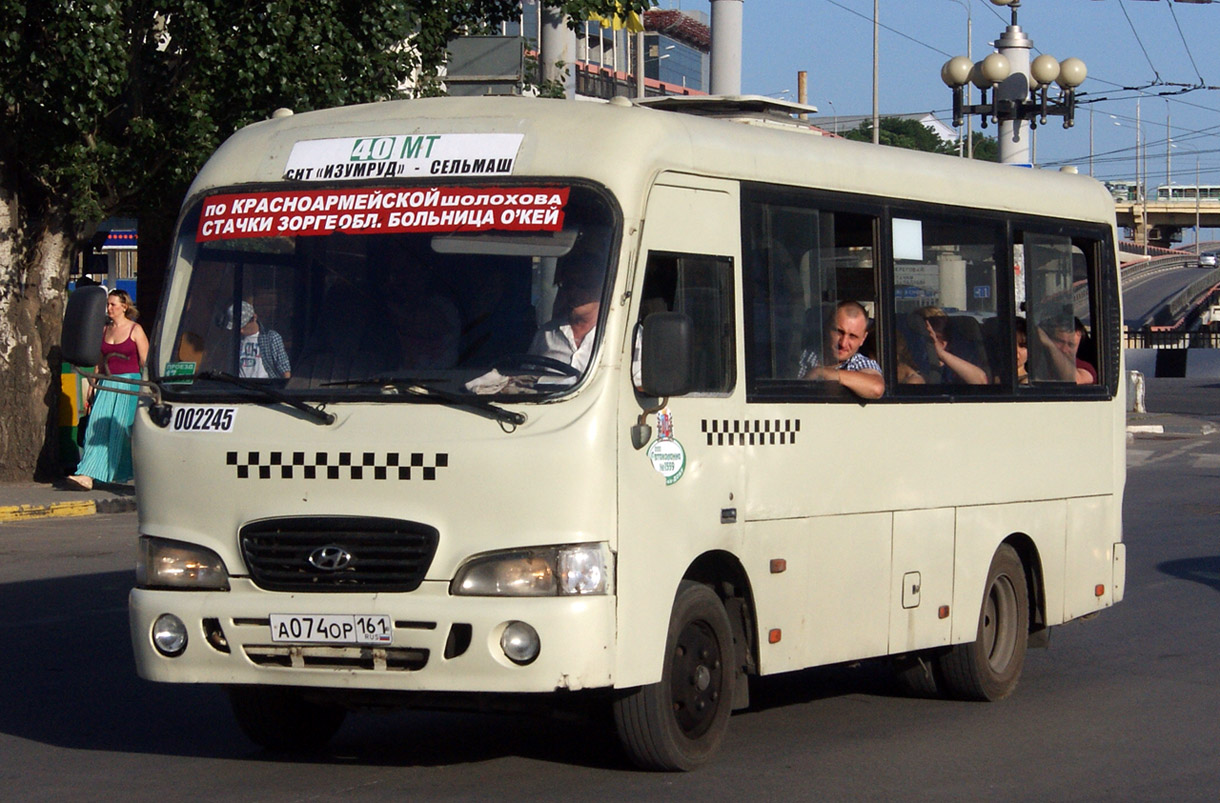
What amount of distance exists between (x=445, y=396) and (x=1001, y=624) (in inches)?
155

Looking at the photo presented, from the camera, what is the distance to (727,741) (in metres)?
7.60

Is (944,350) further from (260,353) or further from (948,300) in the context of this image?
(260,353)

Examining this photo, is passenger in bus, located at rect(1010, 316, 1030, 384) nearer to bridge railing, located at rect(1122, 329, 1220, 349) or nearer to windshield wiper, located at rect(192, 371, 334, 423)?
windshield wiper, located at rect(192, 371, 334, 423)

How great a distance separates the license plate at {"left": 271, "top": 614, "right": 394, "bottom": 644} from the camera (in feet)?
20.5

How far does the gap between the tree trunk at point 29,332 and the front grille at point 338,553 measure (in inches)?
535

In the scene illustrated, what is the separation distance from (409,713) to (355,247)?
256cm

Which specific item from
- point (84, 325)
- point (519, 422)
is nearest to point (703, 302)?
point (519, 422)

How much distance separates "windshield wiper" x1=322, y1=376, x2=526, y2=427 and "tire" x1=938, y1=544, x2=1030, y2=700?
134 inches

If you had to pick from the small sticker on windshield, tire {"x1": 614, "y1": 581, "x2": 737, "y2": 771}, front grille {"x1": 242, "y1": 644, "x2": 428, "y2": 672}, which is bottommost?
tire {"x1": 614, "y1": 581, "x2": 737, "y2": 771}

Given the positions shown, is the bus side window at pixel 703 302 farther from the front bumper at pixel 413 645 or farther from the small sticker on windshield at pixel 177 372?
the small sticker on windshield at pixel 177 372

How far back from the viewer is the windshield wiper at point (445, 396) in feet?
20.4

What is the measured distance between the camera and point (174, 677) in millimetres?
6574

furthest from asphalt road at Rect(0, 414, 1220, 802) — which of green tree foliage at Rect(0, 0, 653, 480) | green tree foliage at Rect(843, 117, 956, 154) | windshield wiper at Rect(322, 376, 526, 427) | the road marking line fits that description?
green tree foliage at Rect(843, 117, 956, 154)

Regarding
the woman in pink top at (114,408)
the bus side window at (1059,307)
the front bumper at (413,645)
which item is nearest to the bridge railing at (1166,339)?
the woman in pink top at (114,408)
